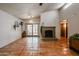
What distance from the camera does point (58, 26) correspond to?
43.9 feet

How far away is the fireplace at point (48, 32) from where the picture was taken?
44.5 ft

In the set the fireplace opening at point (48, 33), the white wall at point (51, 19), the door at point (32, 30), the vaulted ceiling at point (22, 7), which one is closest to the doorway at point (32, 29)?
the door at point (32, 30)

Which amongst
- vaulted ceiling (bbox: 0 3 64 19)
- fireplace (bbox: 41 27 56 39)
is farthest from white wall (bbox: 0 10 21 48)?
fireplace (bbox: 41 27 56 39)

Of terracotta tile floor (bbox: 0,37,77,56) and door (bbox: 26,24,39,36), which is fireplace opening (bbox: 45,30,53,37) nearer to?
door (bbox: 26,24,39,36)

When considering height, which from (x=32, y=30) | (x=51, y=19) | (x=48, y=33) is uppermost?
(x=51, y=19)

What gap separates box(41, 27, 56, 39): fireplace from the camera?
534 inches

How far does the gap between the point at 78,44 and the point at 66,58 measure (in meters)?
4.97

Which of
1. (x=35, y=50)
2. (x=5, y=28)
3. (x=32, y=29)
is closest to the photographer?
(x=35, y=50)

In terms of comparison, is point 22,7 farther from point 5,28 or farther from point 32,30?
point 32,30

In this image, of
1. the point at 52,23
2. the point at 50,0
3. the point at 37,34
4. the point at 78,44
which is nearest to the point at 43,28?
the point at 52,23

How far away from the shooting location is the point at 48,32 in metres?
13.9

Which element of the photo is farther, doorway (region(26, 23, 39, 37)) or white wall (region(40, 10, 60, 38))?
doorway (region(26, 23, 39, 37))

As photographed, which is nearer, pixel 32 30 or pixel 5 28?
pixel 5 28

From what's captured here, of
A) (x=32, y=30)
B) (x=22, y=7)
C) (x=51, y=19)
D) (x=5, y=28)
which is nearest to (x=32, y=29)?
(x=32, y=30)
